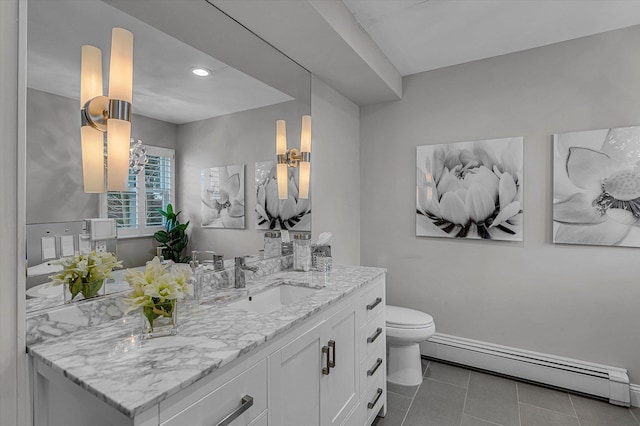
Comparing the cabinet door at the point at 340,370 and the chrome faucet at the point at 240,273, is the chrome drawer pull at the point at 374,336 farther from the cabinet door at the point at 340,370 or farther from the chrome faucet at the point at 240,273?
the chrome faucet at the point at 240,273

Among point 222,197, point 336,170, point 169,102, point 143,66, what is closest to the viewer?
point 143,66

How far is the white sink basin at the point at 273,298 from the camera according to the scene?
1603mm

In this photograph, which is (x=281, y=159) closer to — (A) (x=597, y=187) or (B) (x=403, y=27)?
(B) (x=403, y=27)

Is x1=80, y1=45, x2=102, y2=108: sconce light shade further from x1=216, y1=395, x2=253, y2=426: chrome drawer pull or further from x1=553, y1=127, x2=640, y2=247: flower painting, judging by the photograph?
x1=553, y1=127, x2=640, y2=247: flower painting

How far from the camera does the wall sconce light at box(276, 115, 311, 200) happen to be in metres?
2.13

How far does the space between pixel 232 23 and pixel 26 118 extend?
3.63 feet

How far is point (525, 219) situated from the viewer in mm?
2453

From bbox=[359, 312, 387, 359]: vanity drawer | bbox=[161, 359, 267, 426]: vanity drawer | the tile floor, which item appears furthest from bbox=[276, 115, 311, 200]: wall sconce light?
the tile floor

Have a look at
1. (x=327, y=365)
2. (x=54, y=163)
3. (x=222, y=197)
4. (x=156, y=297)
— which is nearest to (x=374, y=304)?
(x=327, y=365)

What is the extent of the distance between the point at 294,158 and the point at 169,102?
0.92m

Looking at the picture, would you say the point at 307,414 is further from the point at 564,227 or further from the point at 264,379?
the point at 564,227

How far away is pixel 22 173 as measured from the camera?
3.12ft

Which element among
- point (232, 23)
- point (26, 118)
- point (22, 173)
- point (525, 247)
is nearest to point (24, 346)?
point (22, 173)

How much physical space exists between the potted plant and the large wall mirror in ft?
0.14
